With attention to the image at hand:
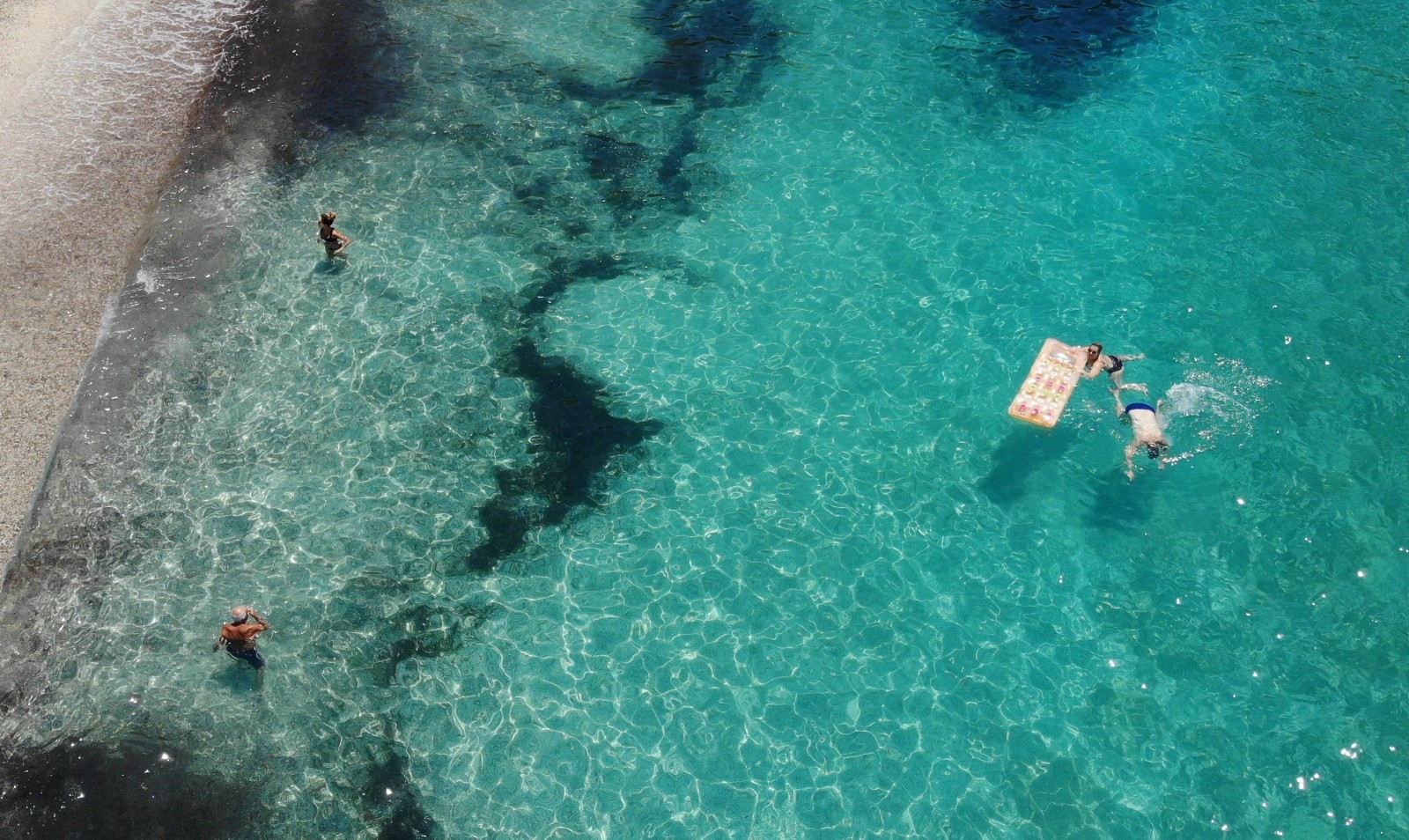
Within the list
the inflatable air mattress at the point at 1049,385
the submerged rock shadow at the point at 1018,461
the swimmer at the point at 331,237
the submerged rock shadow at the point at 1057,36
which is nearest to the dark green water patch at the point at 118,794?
the swimmer at the point at 331,237

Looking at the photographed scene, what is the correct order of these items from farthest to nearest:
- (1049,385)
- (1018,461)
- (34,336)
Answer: (34,336) → (1018,461) → (1049,385)

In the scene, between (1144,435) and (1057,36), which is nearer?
(1144,435)

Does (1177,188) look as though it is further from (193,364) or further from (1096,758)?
(193,364)

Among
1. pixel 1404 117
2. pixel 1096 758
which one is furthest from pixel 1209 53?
pixel 1096 758

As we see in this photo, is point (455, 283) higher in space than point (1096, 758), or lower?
higher

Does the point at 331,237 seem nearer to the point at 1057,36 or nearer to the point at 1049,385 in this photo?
the point at 1049,385

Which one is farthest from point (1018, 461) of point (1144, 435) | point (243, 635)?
point (243, 635)
